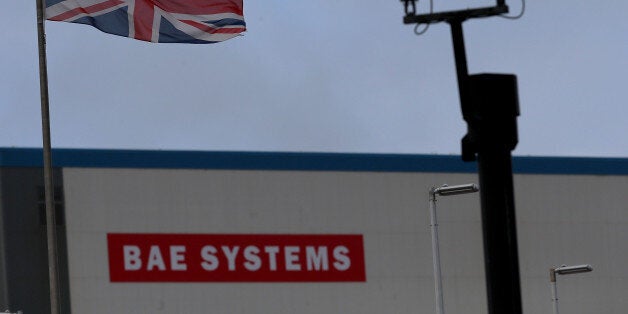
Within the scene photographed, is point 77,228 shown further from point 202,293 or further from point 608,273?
point 608,273

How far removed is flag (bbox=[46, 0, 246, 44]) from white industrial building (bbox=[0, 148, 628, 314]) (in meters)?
22.4

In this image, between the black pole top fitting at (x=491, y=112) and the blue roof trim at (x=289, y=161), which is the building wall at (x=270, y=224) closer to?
the blue roof trim at (x=289, y=161)

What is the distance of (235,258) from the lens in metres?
49.0

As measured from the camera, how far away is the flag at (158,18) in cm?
2441

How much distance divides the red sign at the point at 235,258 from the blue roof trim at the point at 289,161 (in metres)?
2.17

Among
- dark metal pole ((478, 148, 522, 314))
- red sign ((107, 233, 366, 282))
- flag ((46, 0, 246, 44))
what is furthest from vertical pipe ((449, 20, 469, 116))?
red sign ((107, 233, 366, 282))

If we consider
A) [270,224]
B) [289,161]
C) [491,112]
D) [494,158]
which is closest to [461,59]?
[491,112]

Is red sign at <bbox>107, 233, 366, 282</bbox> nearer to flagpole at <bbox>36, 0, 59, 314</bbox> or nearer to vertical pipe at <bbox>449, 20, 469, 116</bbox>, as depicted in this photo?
flagpole at <bbox>36, 0, 59, 314</bbox>

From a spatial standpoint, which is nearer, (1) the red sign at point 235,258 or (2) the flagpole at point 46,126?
(2) the flagpole at point 46,126

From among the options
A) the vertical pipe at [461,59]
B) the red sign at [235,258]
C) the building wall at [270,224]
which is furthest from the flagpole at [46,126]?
the red sign at [235,258]

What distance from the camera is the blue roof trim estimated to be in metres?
46.9

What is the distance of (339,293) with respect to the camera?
1972 inches

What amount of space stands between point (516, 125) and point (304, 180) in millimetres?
37775

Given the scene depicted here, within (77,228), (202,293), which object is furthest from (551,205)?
(77,228)
